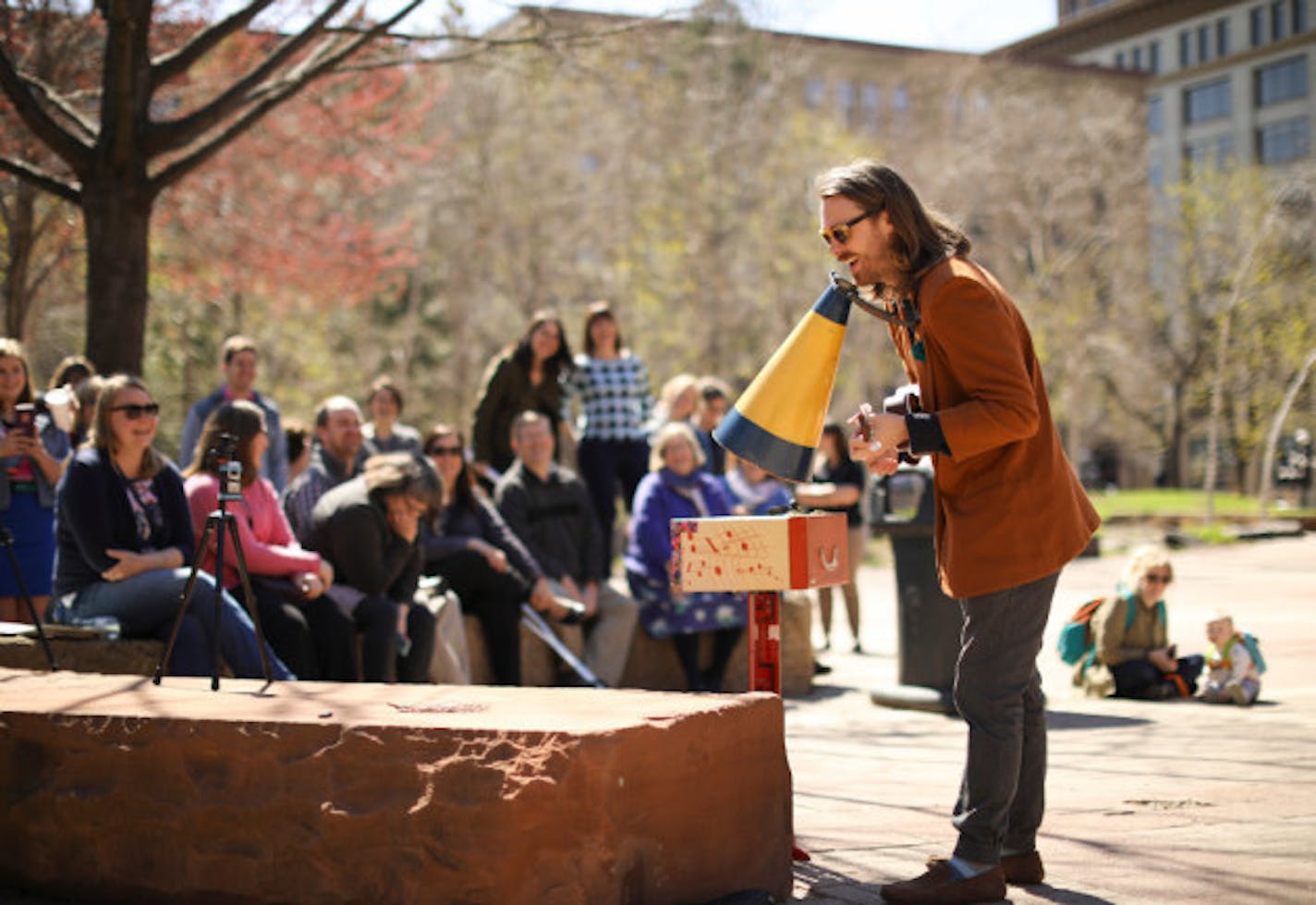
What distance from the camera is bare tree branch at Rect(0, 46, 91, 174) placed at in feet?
27.3

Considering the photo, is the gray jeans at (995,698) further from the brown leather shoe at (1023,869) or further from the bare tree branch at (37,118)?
the bare tree branch at (37,118)

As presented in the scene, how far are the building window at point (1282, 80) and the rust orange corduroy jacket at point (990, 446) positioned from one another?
32.3 meters

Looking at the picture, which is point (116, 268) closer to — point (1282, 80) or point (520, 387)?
point (520, 387)

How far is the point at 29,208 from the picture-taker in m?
13.0

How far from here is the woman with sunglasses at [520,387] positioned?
1074 cm

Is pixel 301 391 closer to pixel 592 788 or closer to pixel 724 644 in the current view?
pixel 724 644

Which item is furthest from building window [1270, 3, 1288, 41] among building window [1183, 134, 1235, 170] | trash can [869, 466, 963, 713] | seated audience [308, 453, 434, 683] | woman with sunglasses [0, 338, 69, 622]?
woman with sunglasses [0, 338, 69, 622]

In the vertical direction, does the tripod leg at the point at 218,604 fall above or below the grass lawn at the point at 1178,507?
below

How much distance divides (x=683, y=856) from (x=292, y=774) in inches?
41.8

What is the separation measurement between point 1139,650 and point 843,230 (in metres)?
5.25

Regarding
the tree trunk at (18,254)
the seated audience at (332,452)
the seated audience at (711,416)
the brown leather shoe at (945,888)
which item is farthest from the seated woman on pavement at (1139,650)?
the tree trunk at (18,254)

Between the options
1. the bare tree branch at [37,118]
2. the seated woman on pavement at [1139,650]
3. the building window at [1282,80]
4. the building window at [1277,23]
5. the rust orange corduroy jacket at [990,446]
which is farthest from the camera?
the building window at [1282,80]

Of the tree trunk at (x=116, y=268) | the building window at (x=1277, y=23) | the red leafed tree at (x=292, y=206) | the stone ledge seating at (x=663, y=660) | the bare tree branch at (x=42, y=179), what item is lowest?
the stone ledge seating at (x=663, y=660)

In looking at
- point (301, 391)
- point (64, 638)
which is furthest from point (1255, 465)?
point (64, 638)
